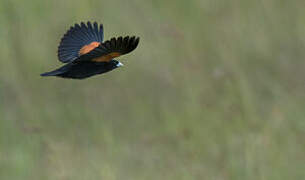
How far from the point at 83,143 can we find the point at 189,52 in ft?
6.13

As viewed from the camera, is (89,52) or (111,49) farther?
(89,52)

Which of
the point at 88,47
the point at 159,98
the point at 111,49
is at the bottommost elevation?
the point at 111,49

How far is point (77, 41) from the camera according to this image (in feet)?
27.6

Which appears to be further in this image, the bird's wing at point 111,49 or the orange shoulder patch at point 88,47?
the orange shoulder patch at point 88,47

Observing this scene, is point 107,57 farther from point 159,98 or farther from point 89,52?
point 159,98

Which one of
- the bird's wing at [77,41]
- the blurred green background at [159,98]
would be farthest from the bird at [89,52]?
the blurred green background at [159,98]

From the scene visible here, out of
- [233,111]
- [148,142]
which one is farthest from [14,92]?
[233,111]

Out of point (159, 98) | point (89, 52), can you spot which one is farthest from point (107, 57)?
point (159, 98)

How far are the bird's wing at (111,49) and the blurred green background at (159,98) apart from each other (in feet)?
10.1

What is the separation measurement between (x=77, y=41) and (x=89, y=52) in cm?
121

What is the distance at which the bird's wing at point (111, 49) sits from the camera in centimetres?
684

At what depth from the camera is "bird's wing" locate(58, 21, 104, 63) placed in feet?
27.2

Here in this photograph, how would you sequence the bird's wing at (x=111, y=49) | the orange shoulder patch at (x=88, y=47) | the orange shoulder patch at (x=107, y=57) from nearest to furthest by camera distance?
the bird's wing at (x=111, y=49), the orange shoulder patch at (x=107, y=57), the orange shoulder patch at (x=88, y=47)

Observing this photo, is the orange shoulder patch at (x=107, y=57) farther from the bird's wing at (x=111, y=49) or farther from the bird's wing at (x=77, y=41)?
the bird's wing at (x=77, y=41)
